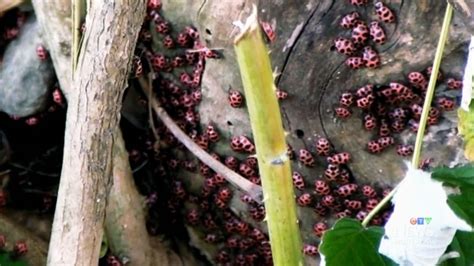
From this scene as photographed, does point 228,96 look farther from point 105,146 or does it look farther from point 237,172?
point 105,146

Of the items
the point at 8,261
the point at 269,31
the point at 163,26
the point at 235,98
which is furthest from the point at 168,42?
the point at 8,261

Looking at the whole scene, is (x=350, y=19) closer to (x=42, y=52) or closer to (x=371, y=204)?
(x=371, y=204)

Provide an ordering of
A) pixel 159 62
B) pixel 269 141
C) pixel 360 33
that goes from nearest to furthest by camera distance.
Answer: pixel 269 141, pixel 360 33, pixel 159 62

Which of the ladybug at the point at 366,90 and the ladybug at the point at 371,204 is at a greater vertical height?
the ladybug at the point at 366,90

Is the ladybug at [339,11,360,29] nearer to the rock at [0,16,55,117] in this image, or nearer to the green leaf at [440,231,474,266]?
the green leaf at [440,231,474,266]

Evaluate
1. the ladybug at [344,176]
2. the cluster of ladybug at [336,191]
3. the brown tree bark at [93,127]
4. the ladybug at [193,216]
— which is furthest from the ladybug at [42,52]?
the ladybug at [344,176]

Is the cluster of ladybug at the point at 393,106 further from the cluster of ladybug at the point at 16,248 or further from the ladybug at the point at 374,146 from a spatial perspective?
the cluster of ladybug at the point at 16,248

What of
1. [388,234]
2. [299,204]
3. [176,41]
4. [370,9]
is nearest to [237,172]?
[299,204]
